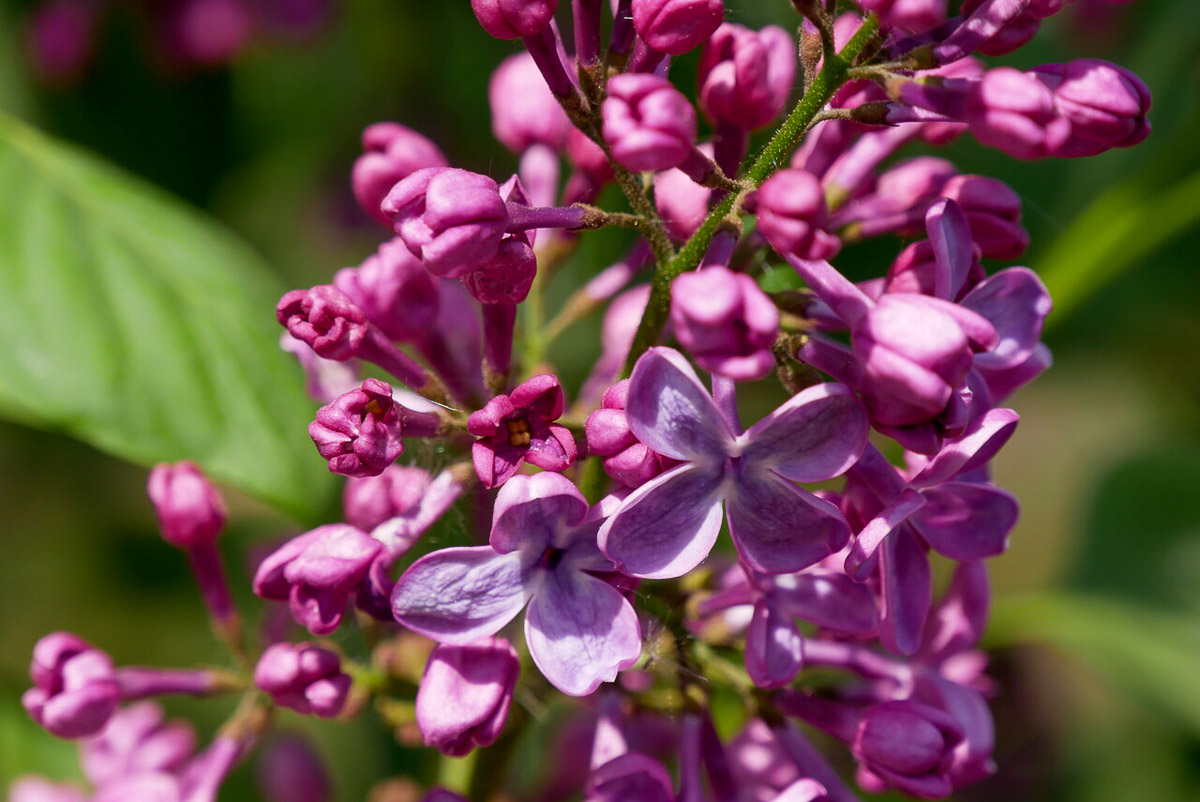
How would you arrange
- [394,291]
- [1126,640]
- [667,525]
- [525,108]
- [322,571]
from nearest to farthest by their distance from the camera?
[667,525] → [322,571] → [394,291] → [525,108] → [1126,640]

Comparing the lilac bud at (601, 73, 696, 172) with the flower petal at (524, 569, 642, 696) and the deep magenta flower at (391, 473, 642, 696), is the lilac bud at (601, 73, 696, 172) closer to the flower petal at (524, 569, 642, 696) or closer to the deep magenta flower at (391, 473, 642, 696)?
the deep magenta flower at (391, 473, 642, 696)

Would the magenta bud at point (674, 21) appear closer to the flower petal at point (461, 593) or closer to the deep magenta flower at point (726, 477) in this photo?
the deep magenta flower at point (726, 477)

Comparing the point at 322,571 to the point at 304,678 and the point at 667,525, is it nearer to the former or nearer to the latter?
the point at 304,678

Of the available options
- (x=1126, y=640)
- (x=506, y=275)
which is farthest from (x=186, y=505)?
(x=1126, y=640)

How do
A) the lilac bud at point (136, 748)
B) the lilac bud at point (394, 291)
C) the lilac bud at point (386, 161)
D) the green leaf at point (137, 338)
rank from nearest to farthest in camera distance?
the lilac bud at point (394, 291) → the lilac bud at point (386, 161) → the green leaf at point (137, 338) → the lilac bud at point (136, 748)

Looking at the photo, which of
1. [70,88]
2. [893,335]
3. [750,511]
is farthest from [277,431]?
[70,88]

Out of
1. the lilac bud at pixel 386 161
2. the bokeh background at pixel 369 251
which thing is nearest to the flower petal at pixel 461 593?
the lilac bud at pixel 386 161
